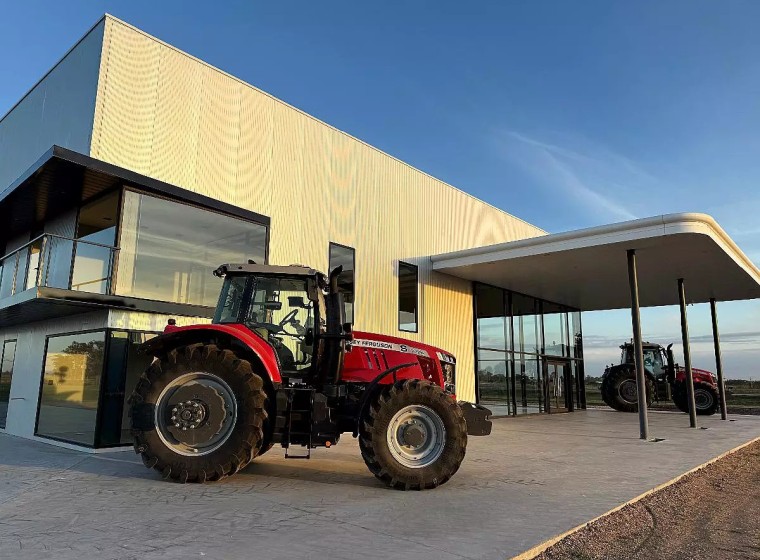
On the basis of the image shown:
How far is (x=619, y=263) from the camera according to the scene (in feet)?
42.2

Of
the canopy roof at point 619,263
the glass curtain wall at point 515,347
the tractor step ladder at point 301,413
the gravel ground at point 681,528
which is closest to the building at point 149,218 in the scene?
the canopy roof at point 619,263

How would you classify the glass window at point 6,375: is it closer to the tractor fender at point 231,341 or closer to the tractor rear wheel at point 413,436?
the tractor fender at point 231,341

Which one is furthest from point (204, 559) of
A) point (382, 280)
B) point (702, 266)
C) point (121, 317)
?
point (702, 266)

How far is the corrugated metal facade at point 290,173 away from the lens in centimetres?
907

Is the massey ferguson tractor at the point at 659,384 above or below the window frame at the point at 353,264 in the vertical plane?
below

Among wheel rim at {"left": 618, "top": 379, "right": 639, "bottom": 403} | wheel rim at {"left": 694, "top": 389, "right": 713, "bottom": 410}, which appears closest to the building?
wheel rim at {"left": 618, "top": 379, "right": 639, "bottom": 403}

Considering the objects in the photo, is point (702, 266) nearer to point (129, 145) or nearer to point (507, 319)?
point (507, 319)

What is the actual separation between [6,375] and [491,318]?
12405mm

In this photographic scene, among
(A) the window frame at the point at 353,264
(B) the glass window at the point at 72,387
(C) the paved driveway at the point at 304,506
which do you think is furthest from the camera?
(A) the window frame at the point at 353,264

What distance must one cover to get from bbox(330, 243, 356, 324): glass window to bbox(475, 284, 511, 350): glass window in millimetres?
5281

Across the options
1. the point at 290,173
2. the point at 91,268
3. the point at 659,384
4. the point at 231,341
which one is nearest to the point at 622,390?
the point at 659,384

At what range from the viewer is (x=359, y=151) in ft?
43.0

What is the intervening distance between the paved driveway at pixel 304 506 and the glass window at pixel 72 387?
52 cm

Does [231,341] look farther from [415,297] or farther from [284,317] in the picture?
[415,297]
